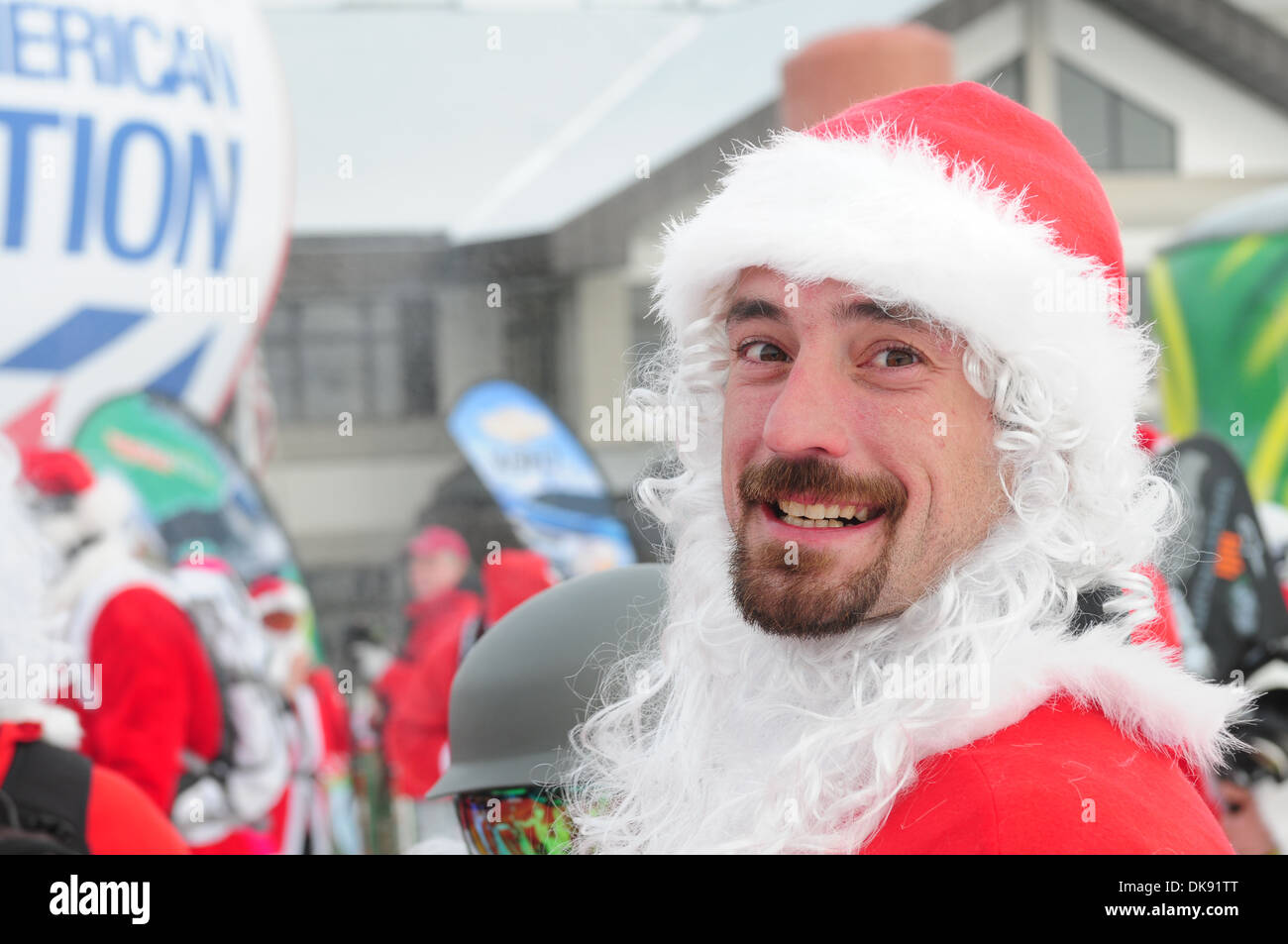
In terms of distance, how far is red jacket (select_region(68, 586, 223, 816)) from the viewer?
130 inches

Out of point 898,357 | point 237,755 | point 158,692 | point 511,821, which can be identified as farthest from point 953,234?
point 237,755

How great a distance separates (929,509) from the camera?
123 centimetres

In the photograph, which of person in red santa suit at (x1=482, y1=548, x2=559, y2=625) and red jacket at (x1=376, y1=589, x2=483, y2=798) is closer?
person in red santa suit at (x1=482, y1=548, x2=559, y2=625)

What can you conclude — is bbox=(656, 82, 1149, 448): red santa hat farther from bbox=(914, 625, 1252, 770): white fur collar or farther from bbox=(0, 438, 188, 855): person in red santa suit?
bbox=(0, 438, 188, 855): person in red santa suit

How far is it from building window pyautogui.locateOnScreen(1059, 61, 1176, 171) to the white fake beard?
9.14m

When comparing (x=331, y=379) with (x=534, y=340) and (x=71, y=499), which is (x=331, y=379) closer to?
(x=534, y=340)

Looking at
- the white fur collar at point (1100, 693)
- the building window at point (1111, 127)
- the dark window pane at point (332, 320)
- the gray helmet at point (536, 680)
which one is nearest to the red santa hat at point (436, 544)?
the dark window pane at point (332, 320)

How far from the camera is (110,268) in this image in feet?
19.0

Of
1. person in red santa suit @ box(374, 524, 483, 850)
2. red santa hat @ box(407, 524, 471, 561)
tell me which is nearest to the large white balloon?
red santa hat @ box(407, 524, 471, 561)

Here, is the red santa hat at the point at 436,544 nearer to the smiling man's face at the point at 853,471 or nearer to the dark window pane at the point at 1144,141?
the smiling man's face at the point at 853,471

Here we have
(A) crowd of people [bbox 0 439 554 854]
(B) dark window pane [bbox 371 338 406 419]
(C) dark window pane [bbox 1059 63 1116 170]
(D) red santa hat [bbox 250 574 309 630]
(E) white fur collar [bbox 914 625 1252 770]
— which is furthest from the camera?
(B) dark window pane [bbox 371 338 406 419]

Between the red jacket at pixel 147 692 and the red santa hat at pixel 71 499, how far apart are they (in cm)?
29

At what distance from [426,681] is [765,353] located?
3.64 metres

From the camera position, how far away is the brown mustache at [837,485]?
1.21 m
